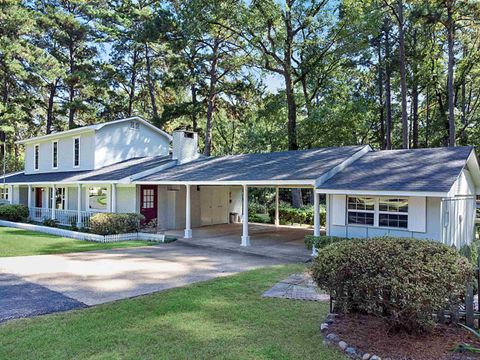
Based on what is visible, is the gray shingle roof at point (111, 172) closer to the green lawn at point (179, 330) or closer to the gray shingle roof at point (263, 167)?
the gray shingle roof at point (263, 167)

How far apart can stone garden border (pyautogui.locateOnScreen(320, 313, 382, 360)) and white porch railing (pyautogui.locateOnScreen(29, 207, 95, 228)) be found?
1548 centimetres

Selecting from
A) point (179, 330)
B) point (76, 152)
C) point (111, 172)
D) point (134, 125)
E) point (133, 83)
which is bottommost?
point (179, 330)

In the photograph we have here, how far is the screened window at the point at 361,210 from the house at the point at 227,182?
32mm

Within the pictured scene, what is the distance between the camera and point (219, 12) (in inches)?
961

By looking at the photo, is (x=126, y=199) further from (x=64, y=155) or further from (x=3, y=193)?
(x=3, y=193)

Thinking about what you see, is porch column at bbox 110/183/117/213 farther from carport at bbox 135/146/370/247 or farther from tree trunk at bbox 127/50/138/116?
tree trunk at bbox 127/50/138/116

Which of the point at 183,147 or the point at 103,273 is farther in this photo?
the point at 183,147

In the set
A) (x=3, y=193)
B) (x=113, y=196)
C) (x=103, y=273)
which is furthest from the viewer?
(x=3, y=193)

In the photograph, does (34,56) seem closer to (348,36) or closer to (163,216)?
(163,216)

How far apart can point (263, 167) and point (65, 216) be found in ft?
39.6

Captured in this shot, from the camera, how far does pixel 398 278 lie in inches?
176

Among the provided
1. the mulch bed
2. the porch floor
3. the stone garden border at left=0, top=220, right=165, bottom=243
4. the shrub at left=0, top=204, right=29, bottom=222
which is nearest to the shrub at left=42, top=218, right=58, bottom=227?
the stone garden border at left=0, top=220, right=165, bottom=243

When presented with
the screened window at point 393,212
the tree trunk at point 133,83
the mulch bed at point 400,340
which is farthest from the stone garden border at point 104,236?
the tree trunk at point 133,83

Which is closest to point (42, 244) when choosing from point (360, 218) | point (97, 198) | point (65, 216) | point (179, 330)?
point (97, 198)
